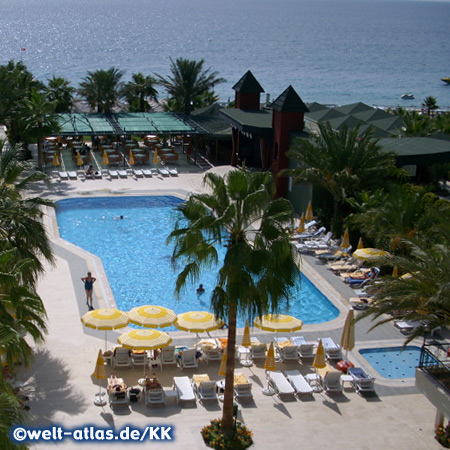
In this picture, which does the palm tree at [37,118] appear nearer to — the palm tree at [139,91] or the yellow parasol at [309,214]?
the palm tree at [139,91]

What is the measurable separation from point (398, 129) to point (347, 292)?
61.6ft

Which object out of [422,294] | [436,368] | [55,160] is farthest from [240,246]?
[55,160]

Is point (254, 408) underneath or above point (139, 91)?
underneath

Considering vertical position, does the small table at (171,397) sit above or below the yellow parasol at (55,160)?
below

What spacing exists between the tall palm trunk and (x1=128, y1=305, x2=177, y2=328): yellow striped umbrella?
3976 mm

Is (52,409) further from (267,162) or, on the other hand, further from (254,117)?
(254,117)

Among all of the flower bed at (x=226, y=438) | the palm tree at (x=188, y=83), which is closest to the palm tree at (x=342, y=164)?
the flower bed at (x=226, y=438)

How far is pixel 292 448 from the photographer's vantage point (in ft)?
45.2

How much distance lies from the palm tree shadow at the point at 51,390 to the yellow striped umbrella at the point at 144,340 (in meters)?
1.64

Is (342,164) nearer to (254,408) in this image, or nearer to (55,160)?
(254,408)

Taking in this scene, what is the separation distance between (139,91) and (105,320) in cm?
3217

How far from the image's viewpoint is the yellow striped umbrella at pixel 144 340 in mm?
16248

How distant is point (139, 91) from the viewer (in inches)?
1845

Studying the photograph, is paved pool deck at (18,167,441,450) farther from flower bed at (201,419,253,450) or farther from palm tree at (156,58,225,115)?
palm tree at (156,58,225,115)
